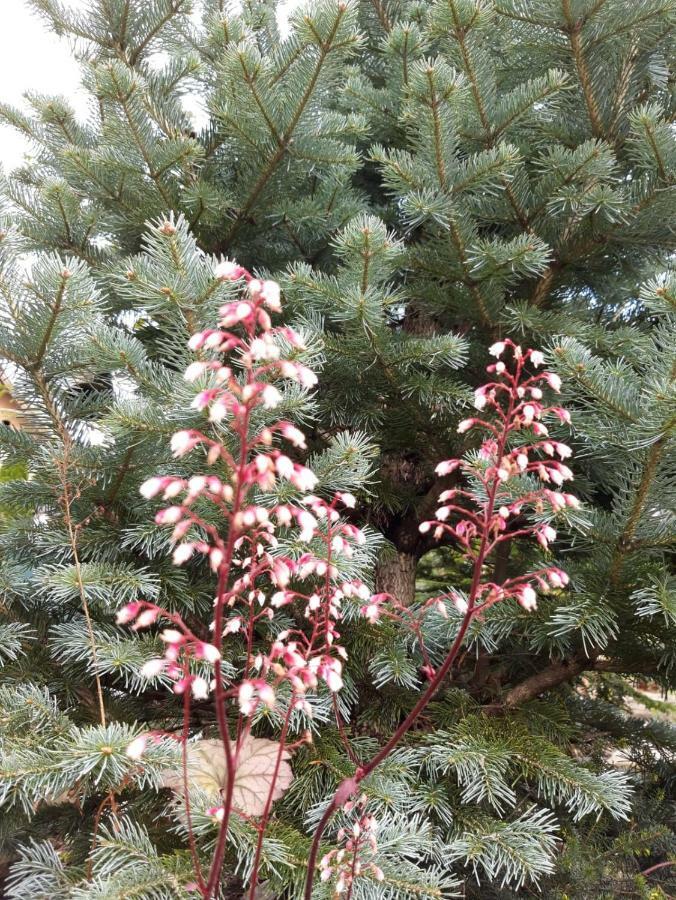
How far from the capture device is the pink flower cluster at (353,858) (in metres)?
0.82

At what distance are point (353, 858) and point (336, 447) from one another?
27.7 inches

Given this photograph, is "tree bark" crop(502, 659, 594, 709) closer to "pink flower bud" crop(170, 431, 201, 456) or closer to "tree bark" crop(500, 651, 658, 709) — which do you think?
"tree bark" crop(500, 651, 658, 709)

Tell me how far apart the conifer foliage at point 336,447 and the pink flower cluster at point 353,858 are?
0.7 inches

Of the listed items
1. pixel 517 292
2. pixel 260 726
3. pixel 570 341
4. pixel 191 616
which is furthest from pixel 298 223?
pixel 260 726

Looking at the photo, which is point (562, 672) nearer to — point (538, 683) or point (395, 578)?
point (538, 683)

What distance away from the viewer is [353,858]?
0.85 m

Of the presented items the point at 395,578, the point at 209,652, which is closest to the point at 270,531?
the point at 209,652

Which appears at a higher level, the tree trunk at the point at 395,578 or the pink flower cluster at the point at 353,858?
the tree trunk at the point at 395,578

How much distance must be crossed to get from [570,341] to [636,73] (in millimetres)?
898

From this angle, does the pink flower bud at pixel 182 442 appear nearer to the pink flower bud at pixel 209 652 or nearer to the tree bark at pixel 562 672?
the pink flower bud at pixel 209 652

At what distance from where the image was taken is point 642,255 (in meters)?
1.83

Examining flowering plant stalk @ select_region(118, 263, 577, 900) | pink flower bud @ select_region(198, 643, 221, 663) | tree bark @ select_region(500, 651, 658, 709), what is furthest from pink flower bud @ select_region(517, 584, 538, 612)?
tree bark @ select_region(500, 651, 658, 709)

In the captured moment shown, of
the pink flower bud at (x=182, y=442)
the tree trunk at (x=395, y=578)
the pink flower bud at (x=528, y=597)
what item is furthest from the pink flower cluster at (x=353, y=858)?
the tree trunk at (x=395, y=578)

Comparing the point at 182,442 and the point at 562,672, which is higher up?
the point at 182,442
